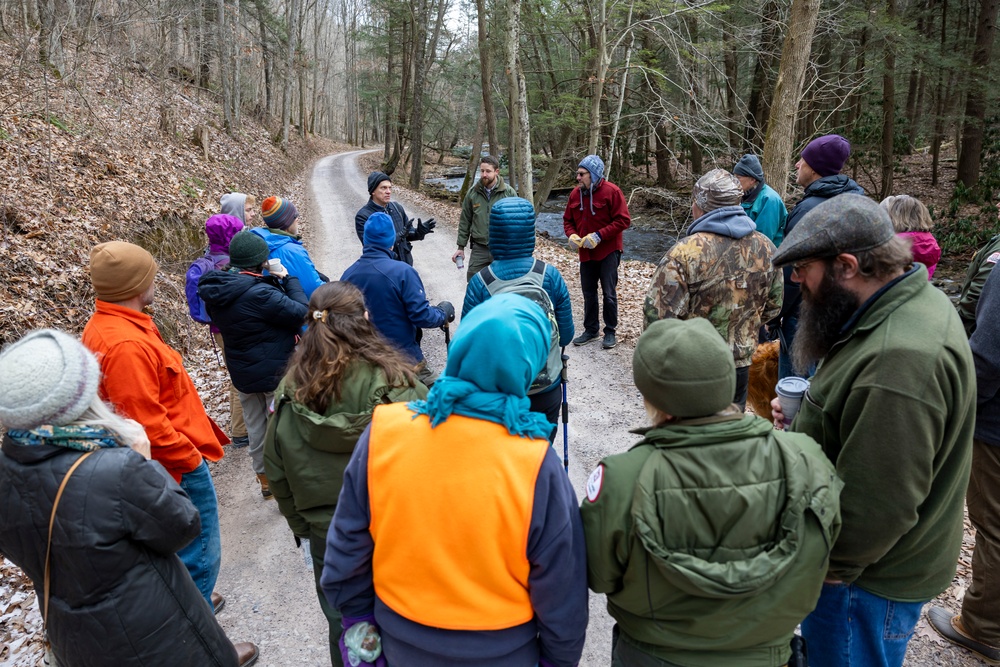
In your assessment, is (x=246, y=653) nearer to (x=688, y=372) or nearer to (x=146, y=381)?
(x=146, y=381)

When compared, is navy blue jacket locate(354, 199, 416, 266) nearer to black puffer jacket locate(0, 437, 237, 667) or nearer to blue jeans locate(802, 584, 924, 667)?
black puffer jacket locate(0, 437, 237, 667)

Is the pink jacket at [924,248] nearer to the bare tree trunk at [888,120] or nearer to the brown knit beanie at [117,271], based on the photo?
the brown knit beanie at [117,271]

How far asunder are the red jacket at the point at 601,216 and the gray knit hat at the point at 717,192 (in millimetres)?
2655

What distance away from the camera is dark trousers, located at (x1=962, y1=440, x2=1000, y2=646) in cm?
283

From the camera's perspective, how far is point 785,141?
24.0 feet

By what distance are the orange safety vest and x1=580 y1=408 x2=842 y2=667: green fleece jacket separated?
27cm

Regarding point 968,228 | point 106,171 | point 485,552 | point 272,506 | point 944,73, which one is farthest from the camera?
point 944,73

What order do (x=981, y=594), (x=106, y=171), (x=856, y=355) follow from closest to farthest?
(x=856, y=355) < (x=981, y=594) < (x=106, y=171)

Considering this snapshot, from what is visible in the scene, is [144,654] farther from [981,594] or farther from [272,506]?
[981,594]

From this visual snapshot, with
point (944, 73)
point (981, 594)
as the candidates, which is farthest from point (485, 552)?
point (944, 73)

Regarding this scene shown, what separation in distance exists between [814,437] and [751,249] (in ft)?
6.90

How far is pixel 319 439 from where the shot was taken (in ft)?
7.75

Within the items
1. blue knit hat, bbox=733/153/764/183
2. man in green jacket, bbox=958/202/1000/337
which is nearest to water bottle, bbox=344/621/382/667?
man in green jacket, bbox=958/202/1000/337

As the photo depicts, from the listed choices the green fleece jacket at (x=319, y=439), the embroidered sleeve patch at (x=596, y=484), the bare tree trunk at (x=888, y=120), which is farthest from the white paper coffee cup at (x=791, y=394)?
the bare tree trunk at (x=888, y=120)
